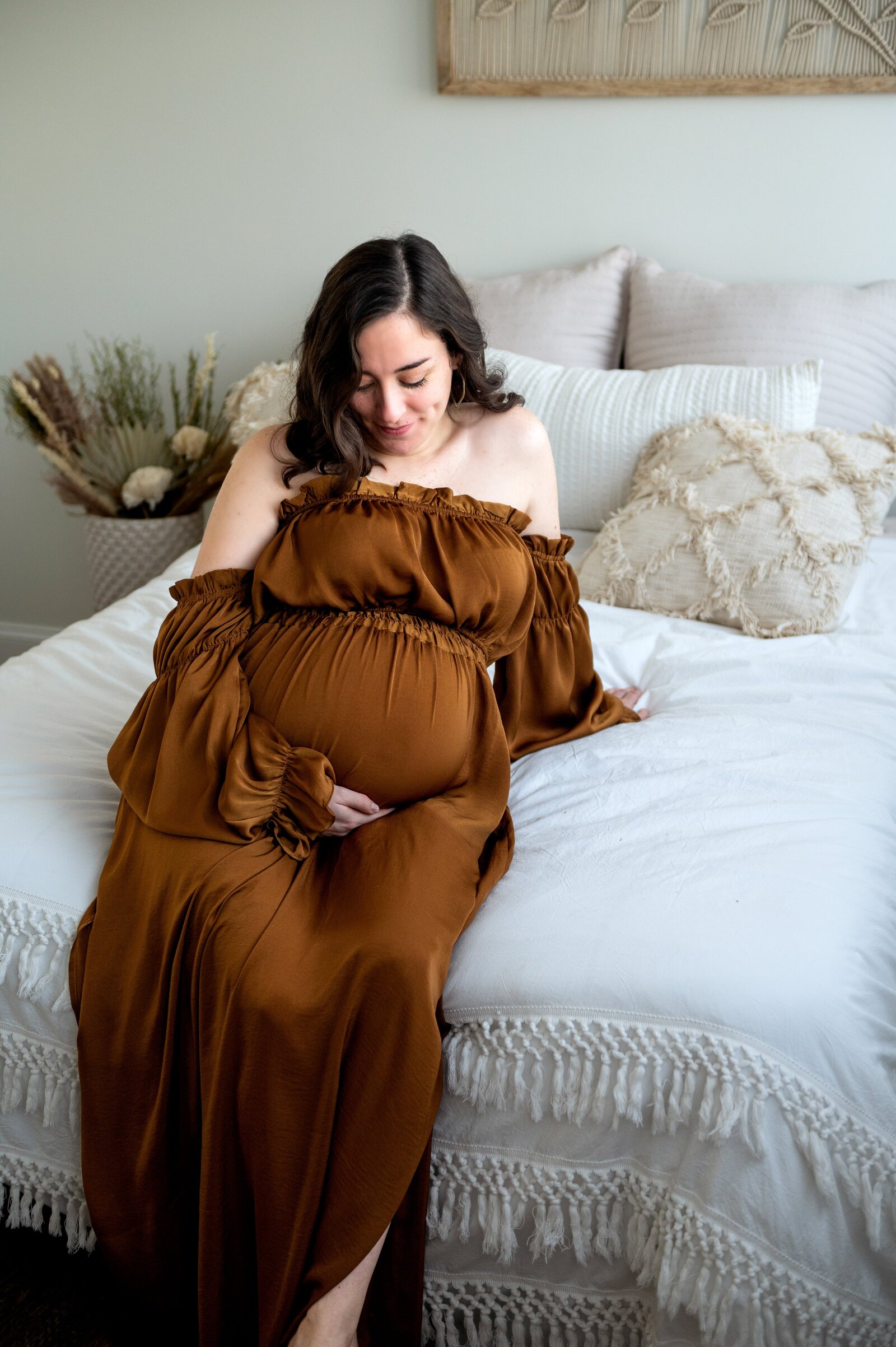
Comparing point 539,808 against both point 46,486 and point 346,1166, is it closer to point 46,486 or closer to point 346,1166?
point 346,1166

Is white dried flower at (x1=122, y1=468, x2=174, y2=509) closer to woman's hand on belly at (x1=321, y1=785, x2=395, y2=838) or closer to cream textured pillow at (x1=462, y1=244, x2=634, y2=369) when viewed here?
cream textured pillow at (x1=462, y1=244, x2=634, y2=369)

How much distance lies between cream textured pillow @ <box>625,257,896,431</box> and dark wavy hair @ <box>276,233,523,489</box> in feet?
3.35

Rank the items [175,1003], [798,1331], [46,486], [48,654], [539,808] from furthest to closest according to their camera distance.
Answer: [46,486] → [48,654] → [539,808] → [175,1003] → [798,1331]

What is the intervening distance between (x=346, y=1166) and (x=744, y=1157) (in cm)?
39

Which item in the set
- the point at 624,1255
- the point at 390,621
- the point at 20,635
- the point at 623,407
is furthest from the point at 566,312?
the point at 20,635

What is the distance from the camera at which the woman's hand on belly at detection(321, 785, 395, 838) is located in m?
1.25

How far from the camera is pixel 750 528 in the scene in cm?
193

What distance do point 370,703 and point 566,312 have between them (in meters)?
1.56

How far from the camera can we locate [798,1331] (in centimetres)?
100

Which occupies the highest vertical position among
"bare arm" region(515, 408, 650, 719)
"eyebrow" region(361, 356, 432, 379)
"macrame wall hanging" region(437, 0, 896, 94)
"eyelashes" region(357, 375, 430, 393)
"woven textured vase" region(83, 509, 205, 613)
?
"macrame wall hanging" region(437, 0, 896, 94)

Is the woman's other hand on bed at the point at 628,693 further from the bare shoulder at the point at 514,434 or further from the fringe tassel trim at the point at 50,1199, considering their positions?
the fringe tassel trim at the point at 50,1199

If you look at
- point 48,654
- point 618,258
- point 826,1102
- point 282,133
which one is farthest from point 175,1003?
point 282,133

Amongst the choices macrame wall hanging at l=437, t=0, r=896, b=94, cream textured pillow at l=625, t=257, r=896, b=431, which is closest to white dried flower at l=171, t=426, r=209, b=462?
macrame wall hanging at l=437, t=0, r=896, b=94

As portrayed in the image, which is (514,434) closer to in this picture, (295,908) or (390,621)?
(390,621)
